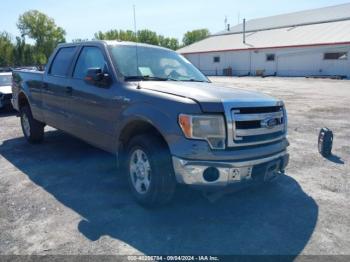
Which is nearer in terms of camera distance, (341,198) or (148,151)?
(148,151)

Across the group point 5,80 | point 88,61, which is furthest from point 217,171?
point 5,80

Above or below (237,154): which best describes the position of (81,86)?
above

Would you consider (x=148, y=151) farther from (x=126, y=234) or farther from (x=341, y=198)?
(x=341, y=198)

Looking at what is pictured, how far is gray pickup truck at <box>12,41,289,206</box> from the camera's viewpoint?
338 centimetres

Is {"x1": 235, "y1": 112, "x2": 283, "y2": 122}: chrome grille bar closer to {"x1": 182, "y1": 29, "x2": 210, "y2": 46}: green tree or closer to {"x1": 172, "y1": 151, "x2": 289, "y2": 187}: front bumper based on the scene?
{"x1": 172, "y1": 151, "x2": 289, "y2": 187}: front bumper

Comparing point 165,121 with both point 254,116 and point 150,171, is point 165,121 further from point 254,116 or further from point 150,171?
point 254,116

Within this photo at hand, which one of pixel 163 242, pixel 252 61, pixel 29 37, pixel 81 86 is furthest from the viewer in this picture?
pixel 29 37

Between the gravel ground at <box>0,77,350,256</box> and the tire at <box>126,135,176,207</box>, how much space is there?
0.65 feet

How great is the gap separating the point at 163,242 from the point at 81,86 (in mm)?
2716

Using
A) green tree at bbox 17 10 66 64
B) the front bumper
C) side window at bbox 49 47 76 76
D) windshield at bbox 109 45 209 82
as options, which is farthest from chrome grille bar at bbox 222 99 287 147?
green tree at bbox 17 10 66 64

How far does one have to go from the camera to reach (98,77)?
14.0 feet

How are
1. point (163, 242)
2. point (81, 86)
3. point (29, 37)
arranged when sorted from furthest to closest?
point (29, 37) < point (81, 86) < point (163, 242)

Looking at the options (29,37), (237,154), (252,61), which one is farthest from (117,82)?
(29,37)

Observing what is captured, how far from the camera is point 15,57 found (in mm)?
53375
